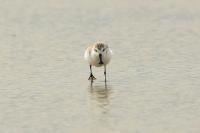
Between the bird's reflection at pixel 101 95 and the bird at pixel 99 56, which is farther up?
the bird at pixel 99 56

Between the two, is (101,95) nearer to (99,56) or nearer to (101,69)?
(99,56)

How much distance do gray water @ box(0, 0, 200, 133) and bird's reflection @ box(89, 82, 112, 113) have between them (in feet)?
0.07

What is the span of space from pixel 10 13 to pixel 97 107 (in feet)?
47.6

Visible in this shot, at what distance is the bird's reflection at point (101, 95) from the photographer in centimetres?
1485

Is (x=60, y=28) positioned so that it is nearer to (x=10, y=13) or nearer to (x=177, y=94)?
(x=10, y=13)

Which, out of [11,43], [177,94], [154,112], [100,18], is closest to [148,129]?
[154,112]

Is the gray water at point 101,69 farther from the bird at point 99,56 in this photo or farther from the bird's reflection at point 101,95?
the bird at point 99,56

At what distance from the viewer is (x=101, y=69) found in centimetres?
1908

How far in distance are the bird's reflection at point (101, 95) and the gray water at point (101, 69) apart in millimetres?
22

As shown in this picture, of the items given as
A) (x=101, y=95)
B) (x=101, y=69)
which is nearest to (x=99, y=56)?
(x=101, y=69)

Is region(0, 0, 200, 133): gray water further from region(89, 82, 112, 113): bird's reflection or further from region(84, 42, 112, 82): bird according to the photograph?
region(84, 42, 112, 82): bird

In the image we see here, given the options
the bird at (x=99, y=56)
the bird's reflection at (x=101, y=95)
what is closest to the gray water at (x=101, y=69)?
the bird's reflection at (x=101, y=95)

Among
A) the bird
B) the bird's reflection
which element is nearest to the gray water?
the bird's reflection

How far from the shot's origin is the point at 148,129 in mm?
12875
